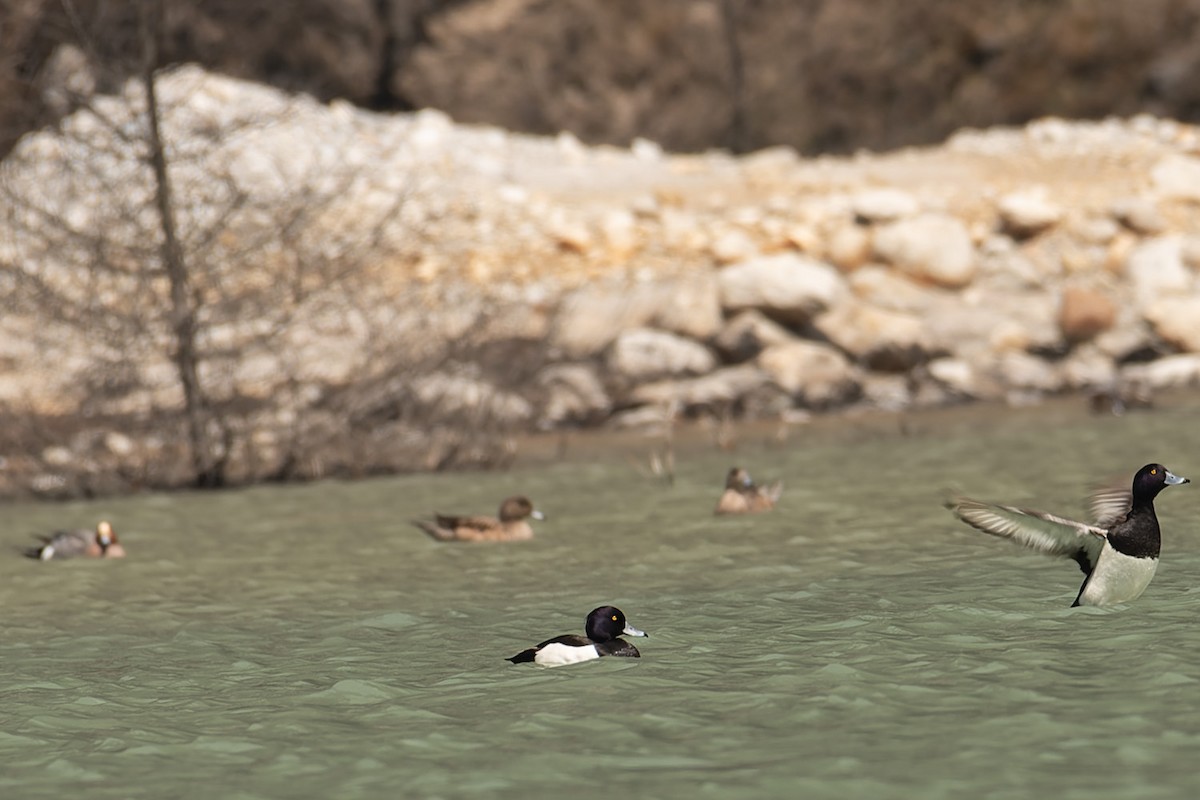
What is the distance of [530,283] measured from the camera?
2658 centimetres

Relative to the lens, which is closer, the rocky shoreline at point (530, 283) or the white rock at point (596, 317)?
the rocky shoreline at point (530, 283)

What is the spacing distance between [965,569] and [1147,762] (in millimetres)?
4522

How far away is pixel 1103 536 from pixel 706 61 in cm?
3013

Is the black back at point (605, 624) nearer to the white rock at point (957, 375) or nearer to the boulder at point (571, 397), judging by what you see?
the boulder at point (571, 397)

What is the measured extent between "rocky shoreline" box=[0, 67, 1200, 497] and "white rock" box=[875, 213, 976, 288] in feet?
0.11

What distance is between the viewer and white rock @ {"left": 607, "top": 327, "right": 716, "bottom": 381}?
76.7 feet

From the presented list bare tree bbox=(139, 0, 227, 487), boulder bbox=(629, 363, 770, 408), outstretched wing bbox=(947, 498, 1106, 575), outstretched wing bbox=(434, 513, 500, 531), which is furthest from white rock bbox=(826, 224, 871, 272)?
outstretched wing bbox=(947, 498, 1106, 575)

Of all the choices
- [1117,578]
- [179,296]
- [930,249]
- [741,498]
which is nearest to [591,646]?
[1117,578]

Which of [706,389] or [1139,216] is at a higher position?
[1139,216]

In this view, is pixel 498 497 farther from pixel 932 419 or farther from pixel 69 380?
pixel 932 419

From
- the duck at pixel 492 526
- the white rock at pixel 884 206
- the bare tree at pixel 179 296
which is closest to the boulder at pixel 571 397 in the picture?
the bare tree at pixel 179 296

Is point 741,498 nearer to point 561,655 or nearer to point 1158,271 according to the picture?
point 561,655

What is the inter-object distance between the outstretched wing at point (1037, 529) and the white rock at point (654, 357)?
13.7 meters

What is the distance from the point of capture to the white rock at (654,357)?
23.4 m
